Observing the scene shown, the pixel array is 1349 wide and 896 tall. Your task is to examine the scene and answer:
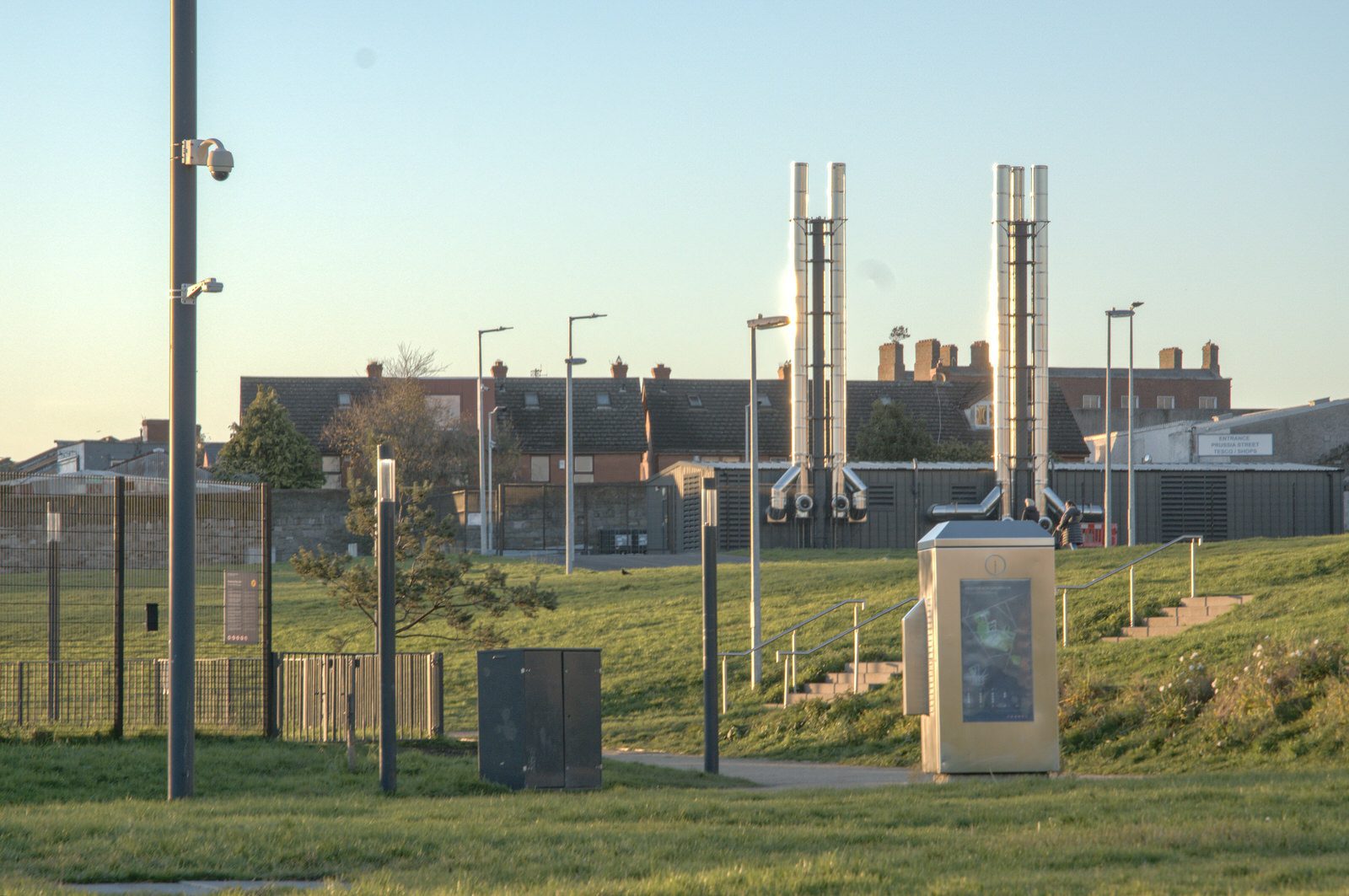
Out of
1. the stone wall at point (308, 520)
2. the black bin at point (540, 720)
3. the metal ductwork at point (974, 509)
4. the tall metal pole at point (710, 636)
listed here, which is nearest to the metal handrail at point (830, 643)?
the tall metal pole at point (710, 636)

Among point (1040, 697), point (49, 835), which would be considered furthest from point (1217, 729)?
point (49, 835)

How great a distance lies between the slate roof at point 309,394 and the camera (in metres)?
83.6

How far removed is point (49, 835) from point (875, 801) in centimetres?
576

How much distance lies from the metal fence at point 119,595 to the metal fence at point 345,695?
702 millimetres

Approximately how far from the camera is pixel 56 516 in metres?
17.4

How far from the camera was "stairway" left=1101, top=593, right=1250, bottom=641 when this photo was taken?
23.4 metres

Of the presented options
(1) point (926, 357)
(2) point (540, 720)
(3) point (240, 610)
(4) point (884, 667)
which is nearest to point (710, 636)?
(2) point (540, 720)

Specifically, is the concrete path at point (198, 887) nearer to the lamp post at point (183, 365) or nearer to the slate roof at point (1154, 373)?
the lamp post at point (183, 365)

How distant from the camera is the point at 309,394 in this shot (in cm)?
8600

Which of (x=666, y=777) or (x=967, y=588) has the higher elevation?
(x=967, y=588)

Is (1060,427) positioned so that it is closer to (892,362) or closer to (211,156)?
(892,362)

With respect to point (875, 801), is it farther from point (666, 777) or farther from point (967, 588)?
point (666, 777)

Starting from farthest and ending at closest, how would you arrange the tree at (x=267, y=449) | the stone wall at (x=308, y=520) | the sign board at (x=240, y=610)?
the tree at (x=267, y=449)
the stone wall at (x=308, y=520)
the sign board at (x=240, y=610)

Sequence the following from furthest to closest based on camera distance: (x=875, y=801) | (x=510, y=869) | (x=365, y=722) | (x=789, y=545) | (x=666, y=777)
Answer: (x=789, y=545) → (x=365, y=722) → (x=666, y=777) → (x=875, y=801) → (x=510, y=869)
